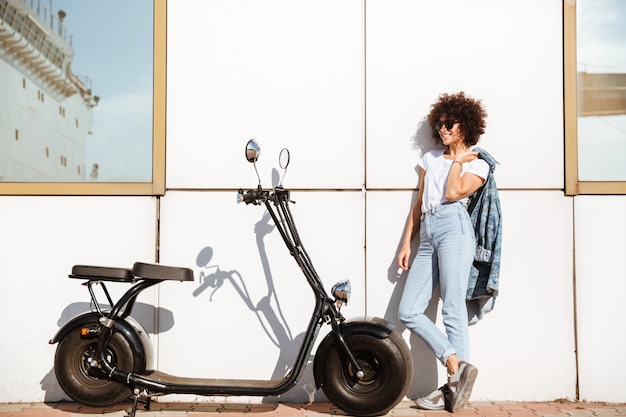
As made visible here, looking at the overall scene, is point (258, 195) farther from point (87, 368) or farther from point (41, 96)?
point (41, 96)

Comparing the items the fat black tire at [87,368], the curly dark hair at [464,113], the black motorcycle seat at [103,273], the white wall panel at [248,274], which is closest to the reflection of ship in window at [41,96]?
the white wall panel at [248,274]

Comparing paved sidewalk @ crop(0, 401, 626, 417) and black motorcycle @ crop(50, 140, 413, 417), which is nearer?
black motorcycle @ crop(50, 140, 413, 417)

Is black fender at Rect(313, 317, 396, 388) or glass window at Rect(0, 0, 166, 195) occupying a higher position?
glass window at Rect(0, 0, 166, 195)

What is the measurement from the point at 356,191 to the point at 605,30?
2280 mm

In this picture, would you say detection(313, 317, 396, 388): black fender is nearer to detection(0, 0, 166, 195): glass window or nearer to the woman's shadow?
the woman's shadow

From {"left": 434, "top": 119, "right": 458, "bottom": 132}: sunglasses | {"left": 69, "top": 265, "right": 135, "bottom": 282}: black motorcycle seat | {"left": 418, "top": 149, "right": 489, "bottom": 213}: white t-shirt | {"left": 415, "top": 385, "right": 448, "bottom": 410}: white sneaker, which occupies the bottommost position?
{"left": 415, "top": 385, "right": 448, "bottom": 410}: white sneaker

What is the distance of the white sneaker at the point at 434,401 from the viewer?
5523 mm

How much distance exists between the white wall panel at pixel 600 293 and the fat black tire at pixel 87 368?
3.24 m

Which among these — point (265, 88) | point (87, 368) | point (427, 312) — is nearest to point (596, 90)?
point (427, 312)

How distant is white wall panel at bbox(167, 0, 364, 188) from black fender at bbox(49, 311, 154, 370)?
3.90 ft

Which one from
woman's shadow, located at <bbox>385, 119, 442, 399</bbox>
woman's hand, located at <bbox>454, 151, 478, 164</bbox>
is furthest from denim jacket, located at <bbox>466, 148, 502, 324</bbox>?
woman's shadow, located at <bbox>385, 119, 442, 399</bbox>

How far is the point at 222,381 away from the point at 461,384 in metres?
1.56

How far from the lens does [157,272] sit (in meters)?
5.10

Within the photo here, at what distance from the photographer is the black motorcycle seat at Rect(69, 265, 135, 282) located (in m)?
5.13
